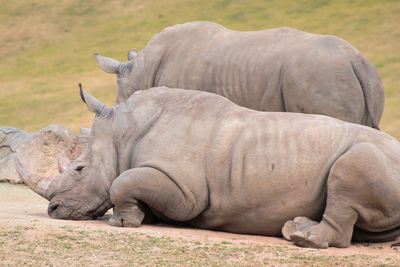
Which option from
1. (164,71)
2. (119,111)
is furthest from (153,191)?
(164,71)

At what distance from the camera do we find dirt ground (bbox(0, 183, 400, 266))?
15.0 ft

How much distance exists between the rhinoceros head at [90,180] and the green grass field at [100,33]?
11878 mm

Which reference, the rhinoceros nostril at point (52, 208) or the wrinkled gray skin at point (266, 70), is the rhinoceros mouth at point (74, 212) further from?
the wrinkled gray skin at point (266, 70)

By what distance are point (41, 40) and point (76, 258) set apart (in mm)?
18974

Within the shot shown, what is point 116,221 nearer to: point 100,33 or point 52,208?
point 52,208

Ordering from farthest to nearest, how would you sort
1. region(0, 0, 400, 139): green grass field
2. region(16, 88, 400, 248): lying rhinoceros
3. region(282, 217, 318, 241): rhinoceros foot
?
region(0, 0, 400, 139): green grass field → region(282, 217, 318, 241): rhinoceros foot → region(16, 88, 400, 248): lying rhinoceros

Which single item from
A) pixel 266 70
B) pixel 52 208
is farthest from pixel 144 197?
pixel 266 70

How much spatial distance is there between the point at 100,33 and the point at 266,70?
50.2ft

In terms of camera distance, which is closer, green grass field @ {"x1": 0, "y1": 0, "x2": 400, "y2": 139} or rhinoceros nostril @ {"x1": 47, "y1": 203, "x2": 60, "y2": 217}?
rhinoceros nostril @ {"x1": 47, "y1": 203, "x2": 60, "y2": 217}

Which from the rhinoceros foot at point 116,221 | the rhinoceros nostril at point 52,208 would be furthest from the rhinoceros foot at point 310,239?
the rhinoceros nostril at point 52,208

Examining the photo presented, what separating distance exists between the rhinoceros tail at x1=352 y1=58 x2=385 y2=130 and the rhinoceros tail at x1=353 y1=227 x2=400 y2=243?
7.59 ft

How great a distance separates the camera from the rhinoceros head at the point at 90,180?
624cm

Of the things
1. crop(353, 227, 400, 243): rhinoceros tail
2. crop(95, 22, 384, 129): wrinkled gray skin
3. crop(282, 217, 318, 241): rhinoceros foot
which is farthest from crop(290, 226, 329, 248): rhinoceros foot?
crop(95, 22, 384, 129): wrinkled gray skin

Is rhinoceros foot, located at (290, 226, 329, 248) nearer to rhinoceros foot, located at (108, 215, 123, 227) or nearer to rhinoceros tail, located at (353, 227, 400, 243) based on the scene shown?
rhinoceros tail, located at (353, 227, 400, 243)
